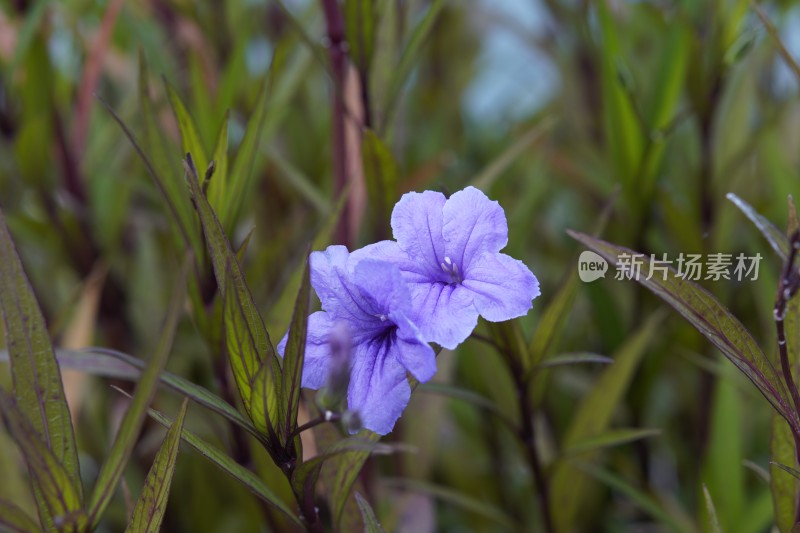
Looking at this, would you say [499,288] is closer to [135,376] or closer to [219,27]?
[135,376]

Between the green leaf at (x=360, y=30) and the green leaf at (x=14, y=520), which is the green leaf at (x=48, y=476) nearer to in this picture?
the green leaf at (x=14, y=520)

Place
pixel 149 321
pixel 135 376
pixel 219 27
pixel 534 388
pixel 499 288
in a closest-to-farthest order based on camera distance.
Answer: pixel 499 288 < pixel 135 376 < pixel 534 388 < pixel 149 321 < pixel 219 27

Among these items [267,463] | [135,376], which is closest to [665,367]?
[267,463]

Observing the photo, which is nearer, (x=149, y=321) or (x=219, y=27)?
(x=149, y=321)

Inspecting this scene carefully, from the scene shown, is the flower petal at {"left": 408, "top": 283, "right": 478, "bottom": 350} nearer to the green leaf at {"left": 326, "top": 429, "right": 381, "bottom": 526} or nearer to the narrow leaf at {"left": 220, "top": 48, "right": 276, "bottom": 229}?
the green leaf at {"left": 326, "top": 429, "right": 381, "bottom": 526}

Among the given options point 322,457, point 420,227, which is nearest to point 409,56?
point 420,227

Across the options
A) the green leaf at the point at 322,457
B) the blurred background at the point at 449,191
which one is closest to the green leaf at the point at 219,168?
the blurred background at the point at 449,191
